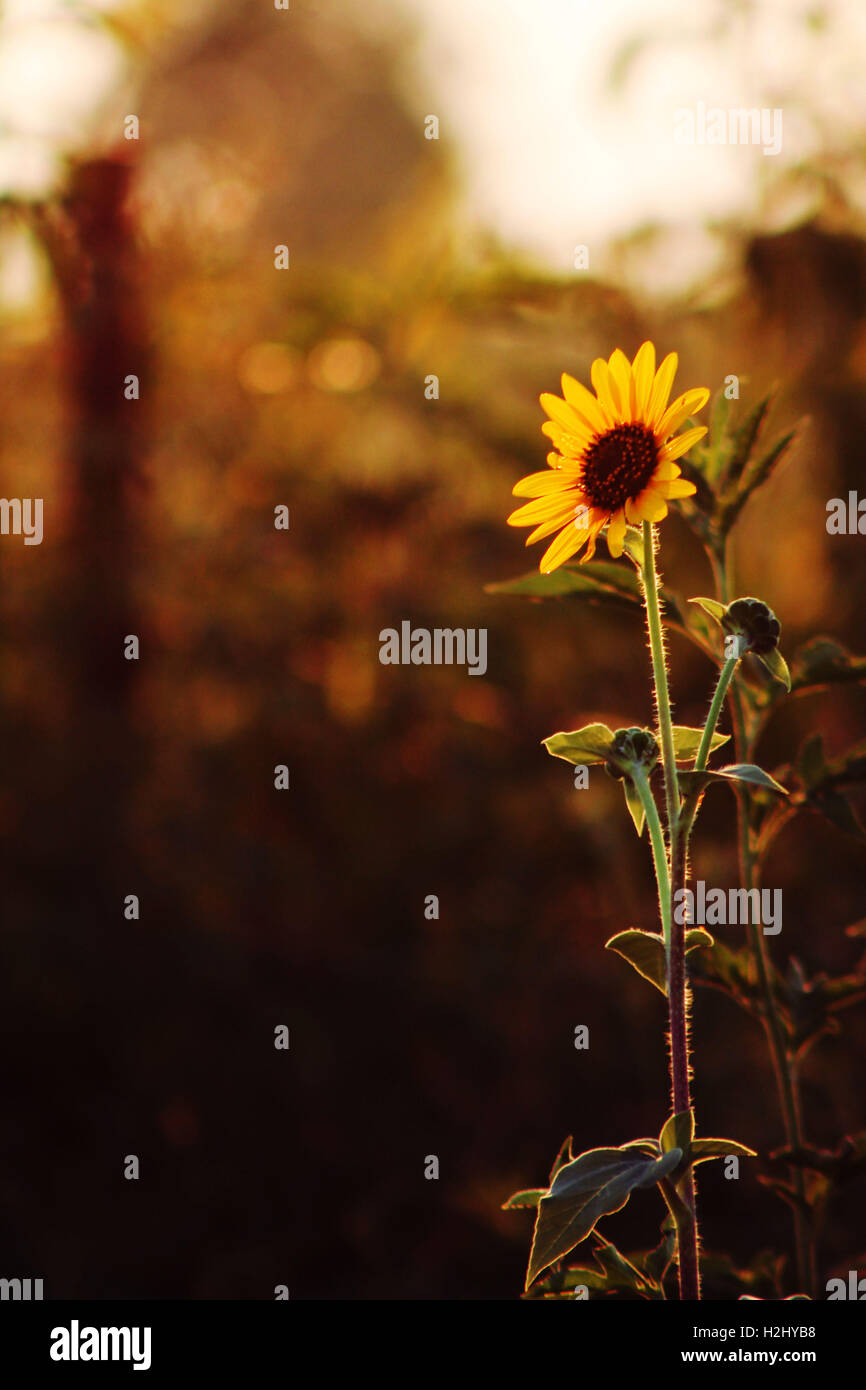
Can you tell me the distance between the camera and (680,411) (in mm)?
757

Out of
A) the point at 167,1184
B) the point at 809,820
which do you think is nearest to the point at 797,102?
the point at 809,820

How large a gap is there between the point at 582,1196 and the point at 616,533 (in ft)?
1.37

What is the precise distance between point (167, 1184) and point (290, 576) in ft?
5.00

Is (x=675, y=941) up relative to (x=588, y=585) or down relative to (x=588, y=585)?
down

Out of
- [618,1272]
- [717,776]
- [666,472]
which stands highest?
[666,472]

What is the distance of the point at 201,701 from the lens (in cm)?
311

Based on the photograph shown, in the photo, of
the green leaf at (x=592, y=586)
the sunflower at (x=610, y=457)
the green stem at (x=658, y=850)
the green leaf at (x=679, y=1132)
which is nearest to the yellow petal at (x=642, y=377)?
the sunflower at (x=610, y=457)

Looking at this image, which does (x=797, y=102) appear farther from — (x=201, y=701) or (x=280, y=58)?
(x=280, y=58)

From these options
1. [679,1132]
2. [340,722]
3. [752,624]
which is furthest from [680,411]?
[340,722]

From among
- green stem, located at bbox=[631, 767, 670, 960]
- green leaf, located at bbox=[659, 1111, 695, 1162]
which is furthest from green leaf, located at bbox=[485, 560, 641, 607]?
green leaf, located at bbox=[659, 1111, 695, 1162]

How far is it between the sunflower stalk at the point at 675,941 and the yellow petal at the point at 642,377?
0.33 ft

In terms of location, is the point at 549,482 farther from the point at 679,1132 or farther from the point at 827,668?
the point at 679,1132

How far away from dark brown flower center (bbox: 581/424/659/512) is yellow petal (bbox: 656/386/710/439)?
0.5 inches

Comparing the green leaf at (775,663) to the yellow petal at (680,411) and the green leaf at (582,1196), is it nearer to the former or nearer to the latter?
the yellow petal at (680,411)
